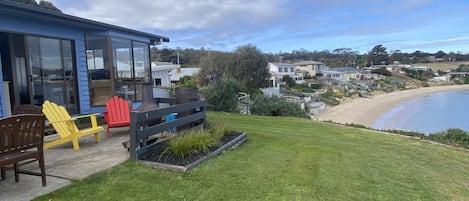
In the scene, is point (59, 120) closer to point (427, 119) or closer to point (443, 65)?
point (427, 119)

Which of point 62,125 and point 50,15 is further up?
point 50,15

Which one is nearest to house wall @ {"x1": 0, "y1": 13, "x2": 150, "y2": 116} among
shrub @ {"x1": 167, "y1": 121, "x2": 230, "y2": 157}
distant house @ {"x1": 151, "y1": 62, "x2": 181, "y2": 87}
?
shrub @ {"x1": 167, "y1": 121, "x2": 230, "y2": 157}

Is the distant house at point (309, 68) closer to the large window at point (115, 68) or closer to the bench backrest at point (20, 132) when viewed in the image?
the large window at point (115, 68)

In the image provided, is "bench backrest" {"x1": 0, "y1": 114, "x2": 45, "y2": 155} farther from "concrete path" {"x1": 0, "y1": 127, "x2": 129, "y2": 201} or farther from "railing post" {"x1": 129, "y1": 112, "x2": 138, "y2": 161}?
"railing post" {"x1": 129, "y1": 112, "x2": 138, "y2": 161}

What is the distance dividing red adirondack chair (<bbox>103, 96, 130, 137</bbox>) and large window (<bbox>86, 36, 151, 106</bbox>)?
242 cm

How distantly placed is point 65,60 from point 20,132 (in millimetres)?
5000

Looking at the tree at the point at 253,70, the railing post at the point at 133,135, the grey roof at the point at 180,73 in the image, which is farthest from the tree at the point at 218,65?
the railing post at the point at 133,135

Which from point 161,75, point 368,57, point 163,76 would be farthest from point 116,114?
point 368,57

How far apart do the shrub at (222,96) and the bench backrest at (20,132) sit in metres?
10.4

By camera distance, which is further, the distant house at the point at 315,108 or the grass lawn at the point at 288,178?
the distant house at the point at 315,108

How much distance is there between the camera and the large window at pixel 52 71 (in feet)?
22.9

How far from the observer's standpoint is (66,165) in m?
4.25

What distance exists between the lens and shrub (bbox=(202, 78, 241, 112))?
1373 centimetres

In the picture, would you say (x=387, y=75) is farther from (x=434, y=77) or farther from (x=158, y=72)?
(x=158, y=72)
